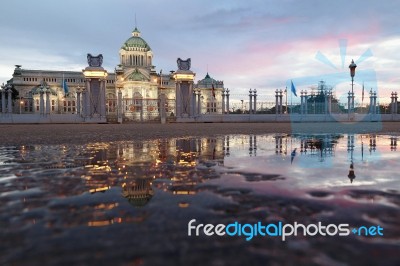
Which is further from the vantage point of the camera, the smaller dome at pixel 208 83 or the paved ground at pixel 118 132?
the smaller dome at pixel 208 83

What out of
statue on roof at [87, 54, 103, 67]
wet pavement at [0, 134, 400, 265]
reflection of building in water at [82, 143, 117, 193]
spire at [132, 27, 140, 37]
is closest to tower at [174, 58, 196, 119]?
statue on roof at [87, 54, 103, 67]

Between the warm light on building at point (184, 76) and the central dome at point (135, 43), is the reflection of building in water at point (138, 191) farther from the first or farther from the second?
the central dome at point (135, 43)

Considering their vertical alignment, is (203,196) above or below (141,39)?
below

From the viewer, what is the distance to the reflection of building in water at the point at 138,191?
7.85 ft

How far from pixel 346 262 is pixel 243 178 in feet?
6.38

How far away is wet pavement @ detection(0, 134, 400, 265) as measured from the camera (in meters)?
1.41

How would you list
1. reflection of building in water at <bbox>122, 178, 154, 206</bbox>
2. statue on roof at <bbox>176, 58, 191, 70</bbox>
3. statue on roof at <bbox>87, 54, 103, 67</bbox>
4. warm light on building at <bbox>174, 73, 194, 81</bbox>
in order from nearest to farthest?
reflection of building in water at <bbox>122, 178, 154, 206</bbox>
statue on roof at <bbox>87, 54, 103, 67</bbox>
warm light on building at <bbox>174, 73, 194, 81</bbox>
statue on roof at <bbox>176, 58, 191, 70</bbox>

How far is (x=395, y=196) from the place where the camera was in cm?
249

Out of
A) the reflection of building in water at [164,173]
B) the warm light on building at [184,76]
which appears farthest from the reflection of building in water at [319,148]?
the warm light on building at [184,76]

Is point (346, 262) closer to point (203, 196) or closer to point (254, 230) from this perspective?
point (254, 230)

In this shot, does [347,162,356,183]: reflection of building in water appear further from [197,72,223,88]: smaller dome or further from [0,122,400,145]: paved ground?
[197,72,223,88]: smaller dome

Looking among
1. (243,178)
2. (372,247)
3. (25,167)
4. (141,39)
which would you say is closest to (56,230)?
(372,247)

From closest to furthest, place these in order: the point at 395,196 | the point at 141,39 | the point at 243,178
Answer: the point at 395,196 < the point at 243,178 < the point at 141,39

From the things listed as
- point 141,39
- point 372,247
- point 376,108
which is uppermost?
point 141,39
